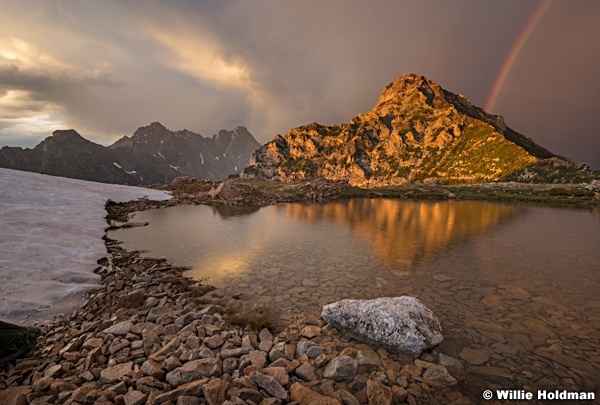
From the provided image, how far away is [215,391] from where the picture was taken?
17.6 ft

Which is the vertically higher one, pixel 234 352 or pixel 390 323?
pixel 390 323

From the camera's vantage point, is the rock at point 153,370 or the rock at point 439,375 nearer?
the rock at point 153,370

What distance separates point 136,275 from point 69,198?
21.9 m

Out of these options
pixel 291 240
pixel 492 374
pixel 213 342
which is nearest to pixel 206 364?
pixel 213 342

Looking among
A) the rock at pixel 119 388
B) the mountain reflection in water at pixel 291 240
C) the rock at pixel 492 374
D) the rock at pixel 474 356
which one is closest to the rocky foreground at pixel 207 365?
the rock at pixel 119 388

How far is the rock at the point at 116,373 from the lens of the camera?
5910 millimetres

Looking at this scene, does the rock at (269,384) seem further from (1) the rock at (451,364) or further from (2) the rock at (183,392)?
(1) the rock at (451,364)

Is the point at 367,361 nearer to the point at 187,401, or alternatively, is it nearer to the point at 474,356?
the point at 474,356

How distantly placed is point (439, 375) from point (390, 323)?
1.68 meters

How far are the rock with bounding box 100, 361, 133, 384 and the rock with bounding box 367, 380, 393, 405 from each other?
18.3 feet

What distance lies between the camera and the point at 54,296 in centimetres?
994

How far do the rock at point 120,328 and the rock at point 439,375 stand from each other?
864 centimetres

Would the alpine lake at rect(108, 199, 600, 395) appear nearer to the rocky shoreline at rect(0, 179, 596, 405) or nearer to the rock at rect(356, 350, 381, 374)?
the rocky shoreline at rect(0, 179, 596, 405)

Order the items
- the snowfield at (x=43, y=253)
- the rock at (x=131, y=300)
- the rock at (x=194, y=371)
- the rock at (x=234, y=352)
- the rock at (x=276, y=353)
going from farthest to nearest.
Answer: the rock at (x=131, y=300) → the snowfield at (x=43, y=253) → the rock at (x=276, y=353) → the rock at (x=234, y=352) → the rock at (x=194, y=371)
